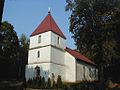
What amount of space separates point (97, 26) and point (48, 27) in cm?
901

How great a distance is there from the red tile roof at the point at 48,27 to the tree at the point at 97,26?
3.87m

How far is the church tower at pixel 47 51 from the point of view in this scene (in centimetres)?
3741

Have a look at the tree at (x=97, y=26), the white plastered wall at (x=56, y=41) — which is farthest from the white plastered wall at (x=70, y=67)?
the tree at (x=97, y=26)

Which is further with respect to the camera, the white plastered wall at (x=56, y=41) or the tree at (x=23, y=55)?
the tree at (x=23, y=55)

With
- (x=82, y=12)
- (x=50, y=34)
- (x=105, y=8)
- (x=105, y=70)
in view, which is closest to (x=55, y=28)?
(x=50, y=34)

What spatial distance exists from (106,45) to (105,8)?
6.67 m

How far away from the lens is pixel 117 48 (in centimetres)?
3556

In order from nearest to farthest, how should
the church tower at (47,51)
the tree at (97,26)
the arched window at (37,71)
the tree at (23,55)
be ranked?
the tree at (97,26), the church tower at (47,51), the arched window at (37,71), the tree at (23,55)

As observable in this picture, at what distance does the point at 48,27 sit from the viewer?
129ft

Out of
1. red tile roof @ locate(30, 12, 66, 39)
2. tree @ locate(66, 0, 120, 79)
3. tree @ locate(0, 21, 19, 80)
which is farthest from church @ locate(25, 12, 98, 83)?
tree @ locate(0, 21, 19, 80)

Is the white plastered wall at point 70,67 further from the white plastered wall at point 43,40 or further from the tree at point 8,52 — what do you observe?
the tree at point 8,52

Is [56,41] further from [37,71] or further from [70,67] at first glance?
[37,71]

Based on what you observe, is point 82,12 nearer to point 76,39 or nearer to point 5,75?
point 76,39

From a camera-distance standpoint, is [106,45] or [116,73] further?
[116,73]
